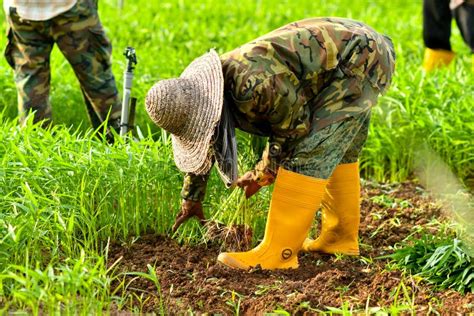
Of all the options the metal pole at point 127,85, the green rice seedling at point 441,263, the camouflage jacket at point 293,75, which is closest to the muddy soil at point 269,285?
the green rice seedling at point 441,263

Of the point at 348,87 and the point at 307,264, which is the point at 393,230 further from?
the point at 348,87

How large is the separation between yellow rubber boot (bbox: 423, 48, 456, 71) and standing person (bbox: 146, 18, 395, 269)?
3207mm

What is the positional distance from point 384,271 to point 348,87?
0.76 metres

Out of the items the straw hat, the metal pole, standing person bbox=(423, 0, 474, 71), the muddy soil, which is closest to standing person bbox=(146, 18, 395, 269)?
the straw hat

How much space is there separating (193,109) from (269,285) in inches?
29.9

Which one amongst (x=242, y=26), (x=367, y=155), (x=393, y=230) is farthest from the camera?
(x=242, y=26)

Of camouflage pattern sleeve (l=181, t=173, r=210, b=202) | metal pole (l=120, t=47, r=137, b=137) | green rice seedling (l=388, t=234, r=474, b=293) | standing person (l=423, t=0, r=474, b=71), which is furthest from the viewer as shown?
standing person (l=423, t=0, r=474, b=71)

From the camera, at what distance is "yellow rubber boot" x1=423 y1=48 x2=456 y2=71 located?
310 inches

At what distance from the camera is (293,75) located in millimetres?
4371

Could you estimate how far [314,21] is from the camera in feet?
15.0

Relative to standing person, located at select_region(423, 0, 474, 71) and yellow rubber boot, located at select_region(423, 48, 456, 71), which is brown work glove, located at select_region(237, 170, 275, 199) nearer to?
standing person, located at select_region(423, 0, 474, 71)

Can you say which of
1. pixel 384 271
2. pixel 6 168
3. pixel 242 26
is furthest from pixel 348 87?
pixel 242 26

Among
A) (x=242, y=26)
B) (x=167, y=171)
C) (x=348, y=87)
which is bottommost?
(x=242, y=26)

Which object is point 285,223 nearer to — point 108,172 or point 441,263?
point 441,263
